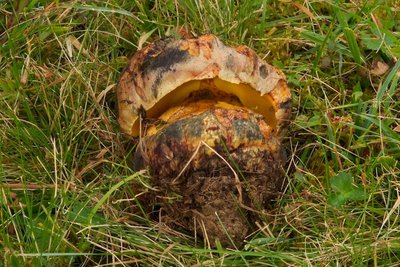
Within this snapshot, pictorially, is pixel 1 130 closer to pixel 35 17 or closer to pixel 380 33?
pixel 35 17

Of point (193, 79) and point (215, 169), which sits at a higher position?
point (193, 79)

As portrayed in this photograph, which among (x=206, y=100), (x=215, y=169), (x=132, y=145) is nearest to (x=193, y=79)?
(x=206, y=100)

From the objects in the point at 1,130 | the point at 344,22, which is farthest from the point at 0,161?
the point at 344,22

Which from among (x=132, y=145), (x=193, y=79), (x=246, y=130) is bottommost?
(x=132, y=145)

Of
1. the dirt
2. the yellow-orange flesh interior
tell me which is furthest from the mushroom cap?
the dirt

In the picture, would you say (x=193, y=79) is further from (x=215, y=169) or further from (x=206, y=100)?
(x=215, y=169)

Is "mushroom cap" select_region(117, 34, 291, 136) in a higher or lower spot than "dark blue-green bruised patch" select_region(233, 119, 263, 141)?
higher

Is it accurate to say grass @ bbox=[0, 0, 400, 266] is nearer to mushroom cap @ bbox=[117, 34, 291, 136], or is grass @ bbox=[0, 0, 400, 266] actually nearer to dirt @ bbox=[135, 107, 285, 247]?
dirt @ bbox=[135, 107, 285, 247]
